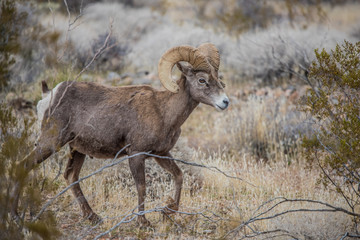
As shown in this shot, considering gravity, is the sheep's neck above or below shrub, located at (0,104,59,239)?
above

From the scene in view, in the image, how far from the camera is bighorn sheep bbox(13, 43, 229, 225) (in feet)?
17.3

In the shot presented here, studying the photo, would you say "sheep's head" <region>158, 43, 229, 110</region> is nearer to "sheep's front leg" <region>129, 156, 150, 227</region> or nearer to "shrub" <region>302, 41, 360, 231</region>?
"sheep's front leg" <region>129, 156, 150, 227</region>

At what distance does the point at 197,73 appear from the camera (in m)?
5.40

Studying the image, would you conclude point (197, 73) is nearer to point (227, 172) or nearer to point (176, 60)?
point (176, 60)

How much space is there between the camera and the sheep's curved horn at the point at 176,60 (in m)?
5.20

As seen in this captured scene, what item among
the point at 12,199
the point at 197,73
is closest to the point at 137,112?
the point at 197,73

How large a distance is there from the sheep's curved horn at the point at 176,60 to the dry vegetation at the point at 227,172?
932 mm

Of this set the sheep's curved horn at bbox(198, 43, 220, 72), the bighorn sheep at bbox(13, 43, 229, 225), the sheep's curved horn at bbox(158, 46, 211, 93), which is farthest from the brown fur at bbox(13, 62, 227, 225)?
the sheep's curved horn at bbox(198, 43, 220, 72)

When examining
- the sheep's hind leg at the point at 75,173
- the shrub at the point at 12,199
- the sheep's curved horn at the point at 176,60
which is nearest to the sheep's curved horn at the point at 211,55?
the sheep's curved horn at the point at 176,60

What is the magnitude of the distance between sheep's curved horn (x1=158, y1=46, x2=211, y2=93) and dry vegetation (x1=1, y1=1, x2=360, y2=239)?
932 millimetres

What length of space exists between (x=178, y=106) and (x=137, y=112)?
52cm

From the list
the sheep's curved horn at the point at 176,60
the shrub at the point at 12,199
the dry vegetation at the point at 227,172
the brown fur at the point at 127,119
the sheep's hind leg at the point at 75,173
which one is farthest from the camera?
Answer: the sheep's hind leg at the point at 75,173

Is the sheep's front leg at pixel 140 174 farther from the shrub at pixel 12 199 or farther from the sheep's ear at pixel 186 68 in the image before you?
the shrub at pixel 12 199

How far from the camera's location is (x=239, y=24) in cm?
2058
